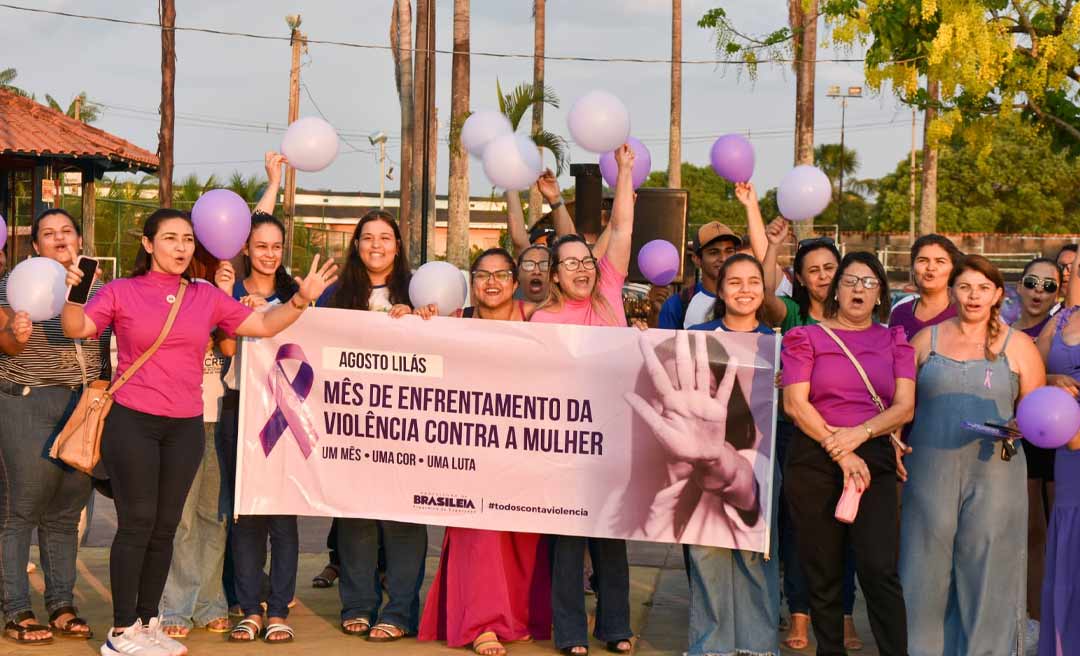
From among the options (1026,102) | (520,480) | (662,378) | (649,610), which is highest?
(1026,102)

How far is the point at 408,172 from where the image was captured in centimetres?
2406

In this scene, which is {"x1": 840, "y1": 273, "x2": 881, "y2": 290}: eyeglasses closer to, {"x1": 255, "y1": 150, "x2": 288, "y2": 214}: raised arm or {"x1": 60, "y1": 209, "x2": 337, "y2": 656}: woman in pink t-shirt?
{"x1": 60, "y1": 209, "x2": 337, "y2": 656}: woman in pink t-shirt

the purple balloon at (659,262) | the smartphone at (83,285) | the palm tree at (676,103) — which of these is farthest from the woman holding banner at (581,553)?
the palm tree at (676,103)

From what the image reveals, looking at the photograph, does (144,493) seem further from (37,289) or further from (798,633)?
(798,633)

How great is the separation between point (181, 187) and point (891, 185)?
4244 cm

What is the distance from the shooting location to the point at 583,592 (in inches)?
239

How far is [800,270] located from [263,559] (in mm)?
2947

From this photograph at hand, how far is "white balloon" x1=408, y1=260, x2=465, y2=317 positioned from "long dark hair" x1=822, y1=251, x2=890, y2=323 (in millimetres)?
1822

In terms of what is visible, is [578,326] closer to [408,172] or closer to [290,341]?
[290,341]

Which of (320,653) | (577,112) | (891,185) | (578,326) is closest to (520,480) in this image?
(578,326)

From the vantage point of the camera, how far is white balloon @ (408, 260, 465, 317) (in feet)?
20.8

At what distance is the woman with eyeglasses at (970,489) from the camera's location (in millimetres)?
5348

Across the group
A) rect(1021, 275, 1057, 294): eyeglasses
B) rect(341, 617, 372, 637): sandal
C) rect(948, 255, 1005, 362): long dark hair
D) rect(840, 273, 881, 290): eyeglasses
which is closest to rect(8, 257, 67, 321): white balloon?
rect(341, 617, 372, 637): sandal

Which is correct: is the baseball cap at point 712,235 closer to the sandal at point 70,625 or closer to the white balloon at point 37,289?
the white balloon at point 37,289
